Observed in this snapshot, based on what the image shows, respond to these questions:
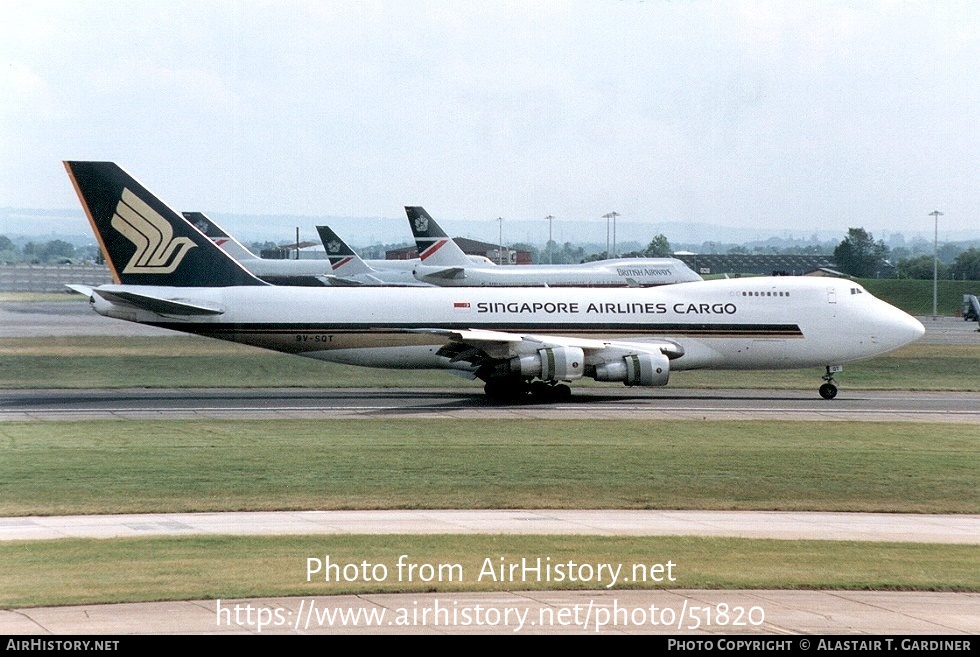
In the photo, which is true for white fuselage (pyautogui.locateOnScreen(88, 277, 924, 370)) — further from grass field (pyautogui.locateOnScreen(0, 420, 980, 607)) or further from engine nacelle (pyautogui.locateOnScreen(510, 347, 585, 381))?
grass field (pyautogui.locateOnScreen(0, 420, 980, 607))

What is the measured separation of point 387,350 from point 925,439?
754 inches

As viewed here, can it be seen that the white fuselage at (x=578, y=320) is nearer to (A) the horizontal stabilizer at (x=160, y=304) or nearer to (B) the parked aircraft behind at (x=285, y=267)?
(A) the horizontal stabilizer at (x=160, y=304)

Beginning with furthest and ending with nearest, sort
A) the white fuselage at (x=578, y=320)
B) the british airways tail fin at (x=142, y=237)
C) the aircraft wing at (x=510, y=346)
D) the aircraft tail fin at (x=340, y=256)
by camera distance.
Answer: the aircraft tail fin at (x=340, y=256), the white fuselage at (x=578, y=320), the british airways tail fin at (x=142, y=237), the aircraft wing at (x=510, y=346)

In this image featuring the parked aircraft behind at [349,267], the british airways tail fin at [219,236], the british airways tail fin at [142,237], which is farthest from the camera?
the parked aircraft behind at [349,267]

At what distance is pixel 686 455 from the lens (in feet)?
107

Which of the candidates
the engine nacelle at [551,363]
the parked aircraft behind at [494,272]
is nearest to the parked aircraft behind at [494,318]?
the engine nacelle at [551,363]

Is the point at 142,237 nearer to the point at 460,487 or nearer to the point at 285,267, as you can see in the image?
the point at 460,487

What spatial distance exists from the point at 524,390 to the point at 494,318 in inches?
115

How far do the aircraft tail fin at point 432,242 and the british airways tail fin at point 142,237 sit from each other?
57.7 metres

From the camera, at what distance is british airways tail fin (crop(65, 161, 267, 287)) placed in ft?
148

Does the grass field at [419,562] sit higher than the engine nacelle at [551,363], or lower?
lower

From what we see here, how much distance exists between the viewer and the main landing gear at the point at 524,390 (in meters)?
46.1
